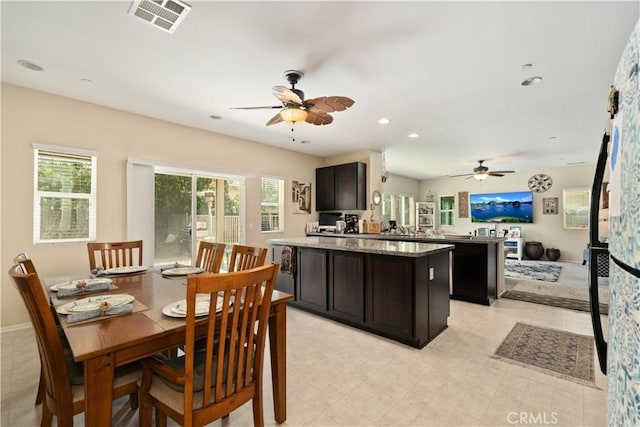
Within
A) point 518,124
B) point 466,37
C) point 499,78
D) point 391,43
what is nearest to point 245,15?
point 391,43

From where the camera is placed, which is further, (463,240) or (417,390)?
(463,240)

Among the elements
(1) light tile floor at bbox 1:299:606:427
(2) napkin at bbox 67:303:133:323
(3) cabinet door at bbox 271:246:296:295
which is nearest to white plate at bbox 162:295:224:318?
(2) napkin at bbox 67:303:133:323

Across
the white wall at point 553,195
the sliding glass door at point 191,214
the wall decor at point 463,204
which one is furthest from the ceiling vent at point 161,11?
the wall decor at point 463,204

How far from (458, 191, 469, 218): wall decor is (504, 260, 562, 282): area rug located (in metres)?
2.46

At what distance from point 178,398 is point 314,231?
16.7 feet

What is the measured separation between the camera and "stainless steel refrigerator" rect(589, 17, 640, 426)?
52 centimetres

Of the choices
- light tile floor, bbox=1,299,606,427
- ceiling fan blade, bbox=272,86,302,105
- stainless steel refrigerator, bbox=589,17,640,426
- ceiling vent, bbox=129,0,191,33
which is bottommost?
light tile floor, bbox=1,299,606,427

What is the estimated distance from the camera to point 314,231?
6328 mm

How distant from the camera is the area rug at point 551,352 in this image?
2.33 metres

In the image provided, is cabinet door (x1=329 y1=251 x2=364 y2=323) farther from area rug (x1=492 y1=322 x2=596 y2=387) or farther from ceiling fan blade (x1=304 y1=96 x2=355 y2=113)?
ceiling fan blade (x1=304 y1=96 x2=355 y2=113)

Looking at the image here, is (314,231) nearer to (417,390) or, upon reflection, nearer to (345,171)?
(345,171)

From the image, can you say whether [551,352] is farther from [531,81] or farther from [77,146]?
[77,146]

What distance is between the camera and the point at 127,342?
1164mm

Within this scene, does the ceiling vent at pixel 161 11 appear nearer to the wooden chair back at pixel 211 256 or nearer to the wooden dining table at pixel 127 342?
the wooden chair back at pixel 211 256
